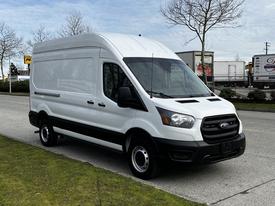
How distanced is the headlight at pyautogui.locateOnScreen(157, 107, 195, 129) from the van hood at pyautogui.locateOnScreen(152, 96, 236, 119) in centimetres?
5

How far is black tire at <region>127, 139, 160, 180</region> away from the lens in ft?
23.0

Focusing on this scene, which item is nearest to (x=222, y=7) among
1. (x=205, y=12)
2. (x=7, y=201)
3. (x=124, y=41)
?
(x=205, y=12)

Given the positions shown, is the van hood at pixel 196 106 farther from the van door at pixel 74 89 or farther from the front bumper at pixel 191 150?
the van door at pixel 74 89

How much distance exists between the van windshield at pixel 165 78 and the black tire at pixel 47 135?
3429mm

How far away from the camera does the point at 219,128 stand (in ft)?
22.8

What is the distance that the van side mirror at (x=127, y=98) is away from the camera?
23.6 feet

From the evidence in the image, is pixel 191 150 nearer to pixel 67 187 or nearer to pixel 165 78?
pixel 165 78

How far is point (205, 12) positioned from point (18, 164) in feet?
71.3

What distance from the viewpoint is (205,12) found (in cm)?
2758

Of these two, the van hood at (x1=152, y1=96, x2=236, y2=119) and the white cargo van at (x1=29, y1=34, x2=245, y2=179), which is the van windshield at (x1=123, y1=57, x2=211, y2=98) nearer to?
the white cargo van at (x1=29, y1=34, x2=245, y2=179)

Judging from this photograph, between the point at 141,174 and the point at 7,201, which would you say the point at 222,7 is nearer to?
the point at 141,174

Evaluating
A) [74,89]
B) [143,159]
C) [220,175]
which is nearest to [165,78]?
[143,159]

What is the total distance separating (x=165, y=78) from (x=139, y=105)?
2.59ft

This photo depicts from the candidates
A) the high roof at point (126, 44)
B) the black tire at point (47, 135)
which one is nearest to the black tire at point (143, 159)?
the high roof at point (126, 44)
